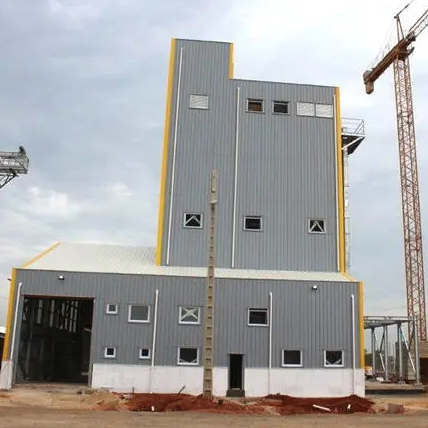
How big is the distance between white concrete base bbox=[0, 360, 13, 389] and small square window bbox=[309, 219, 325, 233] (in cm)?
1888

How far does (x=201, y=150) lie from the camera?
37375 millimetres

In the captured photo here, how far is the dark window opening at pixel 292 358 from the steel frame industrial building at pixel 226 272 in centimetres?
5

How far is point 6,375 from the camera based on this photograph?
3036 cm

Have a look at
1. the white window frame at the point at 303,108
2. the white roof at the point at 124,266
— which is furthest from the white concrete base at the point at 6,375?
the white window frame at the point at 303,108

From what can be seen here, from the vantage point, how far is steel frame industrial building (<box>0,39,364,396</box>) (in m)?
31.4

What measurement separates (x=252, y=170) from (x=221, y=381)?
13188 millimetres

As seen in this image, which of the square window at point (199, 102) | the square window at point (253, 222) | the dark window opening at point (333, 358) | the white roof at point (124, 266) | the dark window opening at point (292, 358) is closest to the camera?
the dark window opening at point (292, 358)

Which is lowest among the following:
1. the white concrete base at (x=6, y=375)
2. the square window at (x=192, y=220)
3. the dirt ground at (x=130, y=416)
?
the dirt ground at (x=130, y=416)

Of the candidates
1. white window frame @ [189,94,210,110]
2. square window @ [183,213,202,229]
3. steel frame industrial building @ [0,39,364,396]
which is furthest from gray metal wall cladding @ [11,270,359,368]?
white window frame @ [189,94,210,110]

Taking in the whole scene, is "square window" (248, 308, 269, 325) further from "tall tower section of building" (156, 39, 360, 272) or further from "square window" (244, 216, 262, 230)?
"square window" (244, 216, 262, 230)

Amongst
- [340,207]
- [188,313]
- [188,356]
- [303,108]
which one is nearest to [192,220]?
[188,313]

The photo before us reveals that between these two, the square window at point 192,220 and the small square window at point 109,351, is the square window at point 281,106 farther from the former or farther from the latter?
the small square window at point 109,351

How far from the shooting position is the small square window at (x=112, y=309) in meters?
31.8

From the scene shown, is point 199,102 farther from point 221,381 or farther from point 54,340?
→ point 54,340
